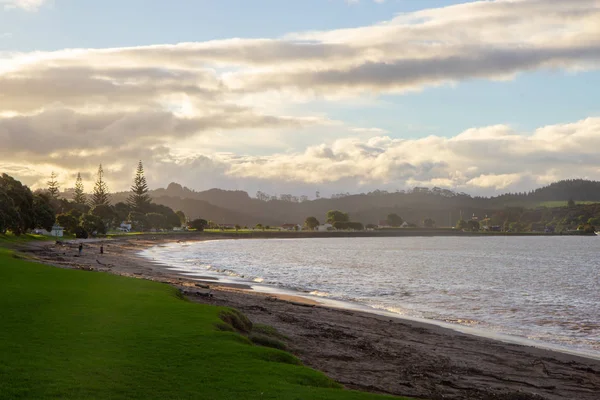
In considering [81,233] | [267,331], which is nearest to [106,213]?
[81,233]

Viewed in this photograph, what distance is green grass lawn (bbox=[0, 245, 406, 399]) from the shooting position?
11.1m

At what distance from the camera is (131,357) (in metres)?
13.3

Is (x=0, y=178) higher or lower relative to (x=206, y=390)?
higher

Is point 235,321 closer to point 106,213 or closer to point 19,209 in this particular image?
point 19,209

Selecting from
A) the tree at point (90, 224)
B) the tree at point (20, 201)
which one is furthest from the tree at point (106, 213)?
the tree at point (20, 201)

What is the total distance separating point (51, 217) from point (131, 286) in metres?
92.6

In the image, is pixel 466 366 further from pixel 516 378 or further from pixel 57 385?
pixel 57 385

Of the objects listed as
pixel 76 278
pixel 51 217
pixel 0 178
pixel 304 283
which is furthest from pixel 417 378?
pixel 51 217

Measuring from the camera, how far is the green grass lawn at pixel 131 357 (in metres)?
11.1

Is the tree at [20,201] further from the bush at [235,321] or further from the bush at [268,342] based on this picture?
the bush at [268,342]

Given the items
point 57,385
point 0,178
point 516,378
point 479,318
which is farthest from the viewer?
point 0,178

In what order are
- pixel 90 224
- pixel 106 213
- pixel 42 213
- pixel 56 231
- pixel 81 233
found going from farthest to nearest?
pixel 106 213 < pixel 90 224 < pixel 81 233 < pixel 56 231 < pixel 42 213

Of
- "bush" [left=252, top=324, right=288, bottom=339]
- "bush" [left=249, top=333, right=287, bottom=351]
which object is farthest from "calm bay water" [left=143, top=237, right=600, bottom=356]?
"bush" [left=249, top=333, right=287, bottom=351]

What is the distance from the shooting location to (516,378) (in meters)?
18.6
